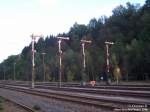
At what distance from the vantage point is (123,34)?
129 metres

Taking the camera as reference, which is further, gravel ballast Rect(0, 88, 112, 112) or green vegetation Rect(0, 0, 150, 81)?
green vegetation Rect(0, 0, 150, 81)

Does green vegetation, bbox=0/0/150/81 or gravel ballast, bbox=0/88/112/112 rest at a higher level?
green vegetation, bbox=0/0/150/81

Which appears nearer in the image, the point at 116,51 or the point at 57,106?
the point at 57,106

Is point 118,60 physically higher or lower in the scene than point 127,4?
lower

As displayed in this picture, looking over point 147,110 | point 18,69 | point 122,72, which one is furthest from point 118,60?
point 18,69

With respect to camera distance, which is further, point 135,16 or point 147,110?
point 135,16

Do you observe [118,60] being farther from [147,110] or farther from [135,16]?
[147,110]

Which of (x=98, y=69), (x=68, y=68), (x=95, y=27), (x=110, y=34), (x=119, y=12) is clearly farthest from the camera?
(x=95, y=27)

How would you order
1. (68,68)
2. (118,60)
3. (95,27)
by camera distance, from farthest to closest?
(95,27)
(68,68)
(118,60)

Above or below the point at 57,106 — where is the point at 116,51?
above

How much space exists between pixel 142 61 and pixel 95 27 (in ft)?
295

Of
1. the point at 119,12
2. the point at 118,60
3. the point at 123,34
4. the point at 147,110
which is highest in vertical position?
the point at 119,12

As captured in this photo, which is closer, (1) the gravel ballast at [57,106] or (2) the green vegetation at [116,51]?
(1) the gravel ballast at [57,106]

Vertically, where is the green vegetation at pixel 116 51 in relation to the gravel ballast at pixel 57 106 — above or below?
above
